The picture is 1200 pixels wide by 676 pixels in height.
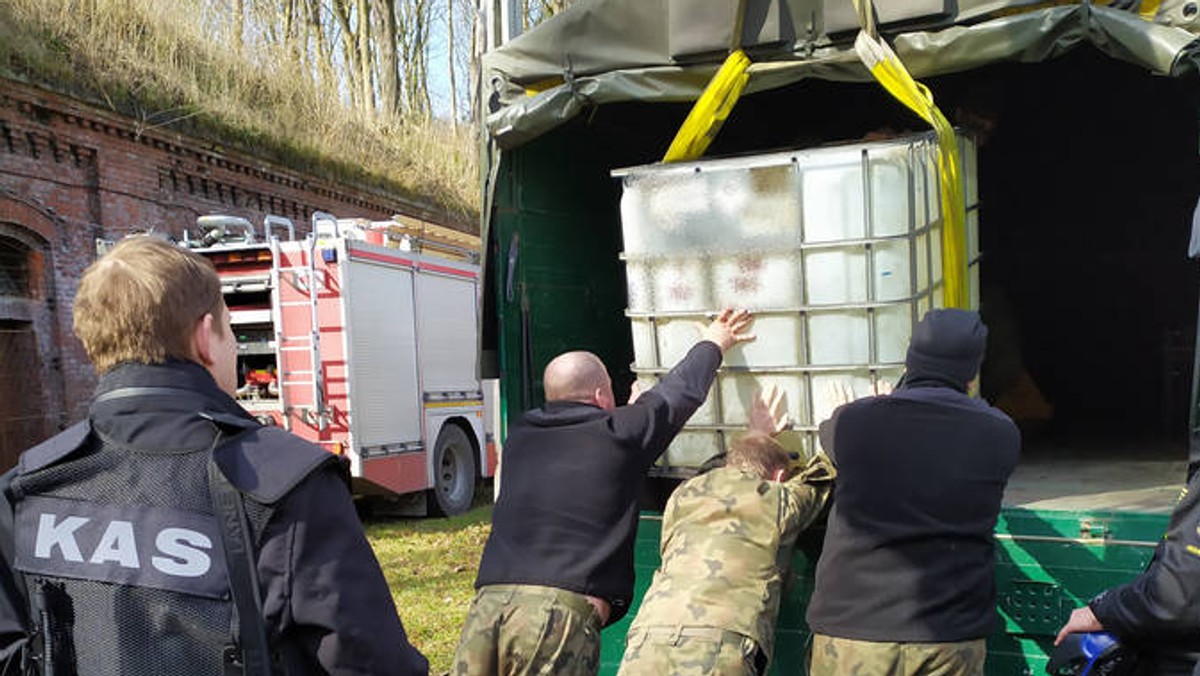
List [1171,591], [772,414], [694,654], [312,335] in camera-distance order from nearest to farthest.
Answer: [1171,591], [694,654], [772,414], [312,335]

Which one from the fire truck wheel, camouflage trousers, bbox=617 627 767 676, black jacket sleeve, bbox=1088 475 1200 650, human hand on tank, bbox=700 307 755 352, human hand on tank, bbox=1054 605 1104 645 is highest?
human hand on tank, bbox=700 307 755 352

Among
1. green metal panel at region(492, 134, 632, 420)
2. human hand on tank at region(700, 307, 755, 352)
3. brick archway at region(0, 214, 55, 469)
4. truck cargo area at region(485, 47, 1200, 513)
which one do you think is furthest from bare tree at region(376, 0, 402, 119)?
human hand on tank at region(700, 307, 755, 352)

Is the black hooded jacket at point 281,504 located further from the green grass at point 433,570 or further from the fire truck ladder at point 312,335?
the fire truck ladder at point 312,335

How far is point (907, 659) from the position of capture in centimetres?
289

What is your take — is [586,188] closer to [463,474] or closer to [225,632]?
[225,632]

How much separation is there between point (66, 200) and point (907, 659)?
35.2ft

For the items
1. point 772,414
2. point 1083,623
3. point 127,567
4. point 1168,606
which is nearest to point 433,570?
point 772,414

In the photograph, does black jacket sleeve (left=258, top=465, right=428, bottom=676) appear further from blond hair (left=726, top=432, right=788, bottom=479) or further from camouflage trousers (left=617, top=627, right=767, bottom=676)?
blond hair (left=726, top=432, right=788, bottom=479)

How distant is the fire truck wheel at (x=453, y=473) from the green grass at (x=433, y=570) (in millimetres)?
195

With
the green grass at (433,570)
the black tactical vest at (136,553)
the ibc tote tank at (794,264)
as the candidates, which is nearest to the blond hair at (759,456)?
the ibc tote tank at (794,264)

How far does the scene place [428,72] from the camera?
26.0m

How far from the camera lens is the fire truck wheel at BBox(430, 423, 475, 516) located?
10.1 metres

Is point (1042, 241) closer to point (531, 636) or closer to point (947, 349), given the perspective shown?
point (947, 349)

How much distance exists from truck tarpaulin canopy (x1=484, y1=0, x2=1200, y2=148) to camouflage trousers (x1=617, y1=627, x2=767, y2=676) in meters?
2.06
